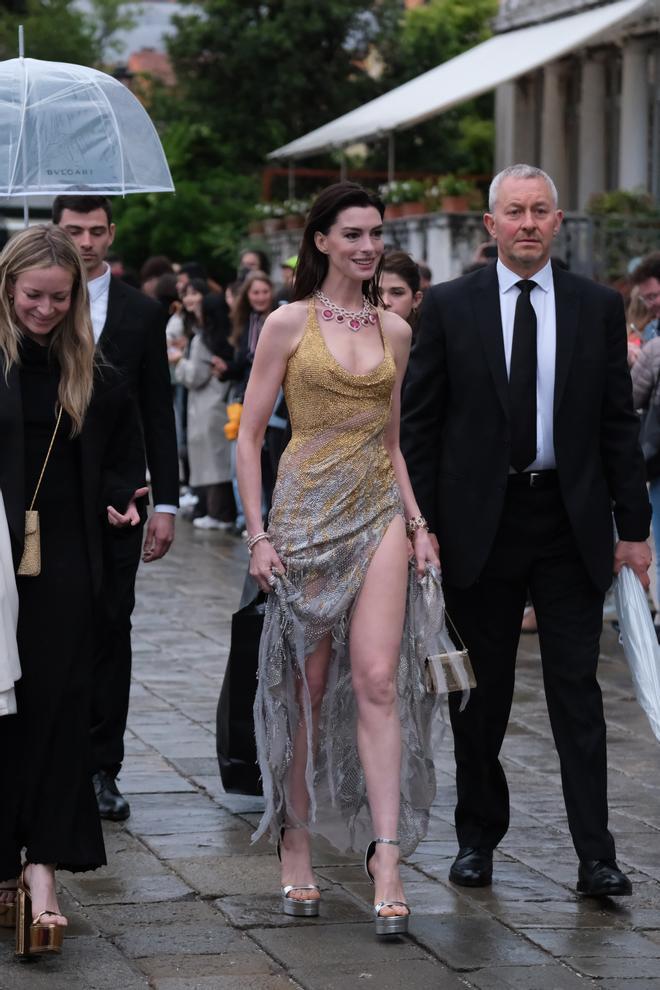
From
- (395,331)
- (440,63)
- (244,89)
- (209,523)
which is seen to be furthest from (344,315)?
(440,63)

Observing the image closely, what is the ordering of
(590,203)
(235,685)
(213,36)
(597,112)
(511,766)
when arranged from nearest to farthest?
(235,685), (511,766), (590,203), (597,112), (213,36)

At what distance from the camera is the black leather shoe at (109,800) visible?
6.61 metres

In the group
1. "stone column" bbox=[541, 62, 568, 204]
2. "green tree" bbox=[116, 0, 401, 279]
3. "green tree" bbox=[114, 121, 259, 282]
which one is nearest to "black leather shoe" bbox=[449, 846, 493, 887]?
"stone column" bbox=[541, 62, 568, 204]

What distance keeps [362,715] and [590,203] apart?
1469 centimetres

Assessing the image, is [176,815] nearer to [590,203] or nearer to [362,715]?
[362,715]

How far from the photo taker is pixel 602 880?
562cm

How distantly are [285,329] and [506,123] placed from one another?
901 inches

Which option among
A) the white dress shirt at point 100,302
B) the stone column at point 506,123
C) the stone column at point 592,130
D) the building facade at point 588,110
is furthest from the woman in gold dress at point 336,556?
the stone column at point 506,123

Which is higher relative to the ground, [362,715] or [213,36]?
[213,36]

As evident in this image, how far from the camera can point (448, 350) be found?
5805 mm

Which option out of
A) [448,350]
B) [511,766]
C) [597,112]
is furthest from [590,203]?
[448,350]

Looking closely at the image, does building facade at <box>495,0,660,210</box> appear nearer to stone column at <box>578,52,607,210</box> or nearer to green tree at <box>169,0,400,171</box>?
stone column at <box>578,52,607,210</box>

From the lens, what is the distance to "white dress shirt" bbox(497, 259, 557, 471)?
225 inches

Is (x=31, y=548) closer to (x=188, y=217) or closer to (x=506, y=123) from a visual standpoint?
(x=506, y=123)
